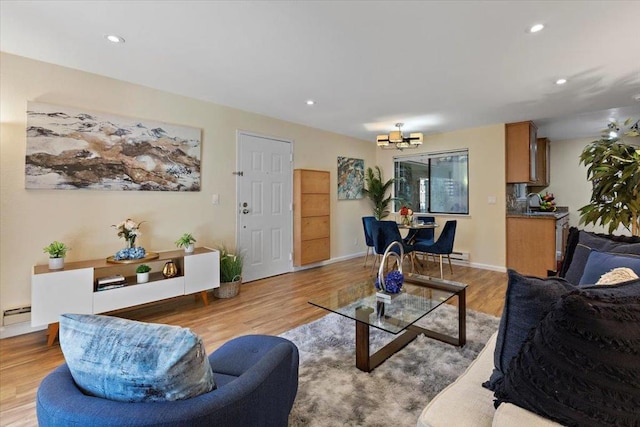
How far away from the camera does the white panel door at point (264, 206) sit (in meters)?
4.25

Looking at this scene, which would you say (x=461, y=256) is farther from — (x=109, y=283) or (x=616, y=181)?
(x=109, y=283)

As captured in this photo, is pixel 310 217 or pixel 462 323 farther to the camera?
pixel 310 217

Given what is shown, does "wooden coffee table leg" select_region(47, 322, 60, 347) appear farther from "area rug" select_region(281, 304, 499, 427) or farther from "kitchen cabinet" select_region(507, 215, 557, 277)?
"kitchen cabinet" select_region(507, 215, 557, 277)

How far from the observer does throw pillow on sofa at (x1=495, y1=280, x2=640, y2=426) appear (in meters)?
0.71

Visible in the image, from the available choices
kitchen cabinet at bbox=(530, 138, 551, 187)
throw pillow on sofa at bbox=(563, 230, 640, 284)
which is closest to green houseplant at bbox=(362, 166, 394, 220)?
kitchen cabinet at bbox=(530, 138, 551, 187)

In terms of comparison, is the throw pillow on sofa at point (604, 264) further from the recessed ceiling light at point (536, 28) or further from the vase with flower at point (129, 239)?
the vase with flower at point (129, 239)

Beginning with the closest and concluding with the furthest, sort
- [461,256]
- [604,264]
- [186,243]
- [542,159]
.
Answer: [604,264] < [186,243] < [461,256] < [542,159]

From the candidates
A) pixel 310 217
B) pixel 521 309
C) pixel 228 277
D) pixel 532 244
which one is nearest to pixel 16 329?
pixel 228 277

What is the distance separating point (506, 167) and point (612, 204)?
7.69 ft

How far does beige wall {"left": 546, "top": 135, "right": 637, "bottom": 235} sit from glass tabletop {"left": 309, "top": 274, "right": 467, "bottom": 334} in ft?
18.7

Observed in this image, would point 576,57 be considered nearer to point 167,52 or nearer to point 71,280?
point 167,52

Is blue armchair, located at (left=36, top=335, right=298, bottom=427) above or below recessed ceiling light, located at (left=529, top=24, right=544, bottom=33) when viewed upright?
below

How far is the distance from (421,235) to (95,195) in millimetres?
4820

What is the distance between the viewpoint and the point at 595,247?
6.17ft
